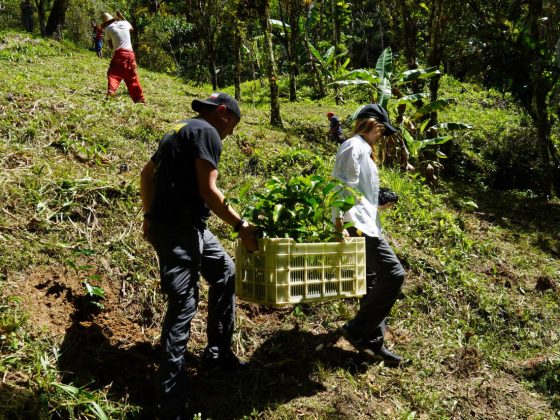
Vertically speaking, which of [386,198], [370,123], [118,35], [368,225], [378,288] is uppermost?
[118,35]

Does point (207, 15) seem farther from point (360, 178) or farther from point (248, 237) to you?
point (248, 237)

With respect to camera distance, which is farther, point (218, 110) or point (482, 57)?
point (482, 57)

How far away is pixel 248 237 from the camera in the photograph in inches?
127

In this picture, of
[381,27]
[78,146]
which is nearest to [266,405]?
[78,146]

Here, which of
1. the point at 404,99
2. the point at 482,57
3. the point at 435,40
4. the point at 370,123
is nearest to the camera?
the point at 370,123

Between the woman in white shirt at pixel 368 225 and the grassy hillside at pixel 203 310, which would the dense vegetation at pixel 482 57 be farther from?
the woman in white shirt at pixel 368 225

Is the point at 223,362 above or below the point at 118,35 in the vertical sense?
below

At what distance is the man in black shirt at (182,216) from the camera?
121 inches

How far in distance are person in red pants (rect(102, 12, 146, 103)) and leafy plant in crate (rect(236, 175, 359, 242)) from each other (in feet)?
17.0

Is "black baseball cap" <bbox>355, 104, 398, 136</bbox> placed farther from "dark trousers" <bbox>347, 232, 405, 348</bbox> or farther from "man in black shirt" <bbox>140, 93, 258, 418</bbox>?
"man in black shirt" <bbox>140, 93, 258, 418</bbox>

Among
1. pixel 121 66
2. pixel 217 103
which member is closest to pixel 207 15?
pixel 121 66

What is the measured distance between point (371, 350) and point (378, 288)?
1.86 ft

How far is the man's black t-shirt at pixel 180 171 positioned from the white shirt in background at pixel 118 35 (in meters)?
5.90

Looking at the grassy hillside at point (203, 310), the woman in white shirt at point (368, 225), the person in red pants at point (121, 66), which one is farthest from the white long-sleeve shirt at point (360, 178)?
Result: the person in red pants at point (121, 66)
